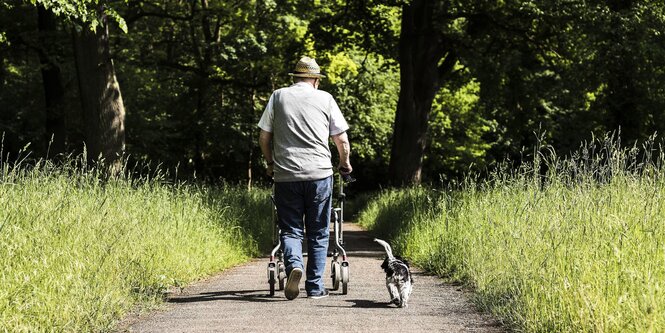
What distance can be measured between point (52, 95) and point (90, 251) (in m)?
25.1

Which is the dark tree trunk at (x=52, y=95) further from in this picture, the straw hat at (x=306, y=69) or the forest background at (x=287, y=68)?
the straw hat at (x=306, y=69)

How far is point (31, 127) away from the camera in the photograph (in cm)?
3491

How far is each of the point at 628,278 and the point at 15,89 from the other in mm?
32526

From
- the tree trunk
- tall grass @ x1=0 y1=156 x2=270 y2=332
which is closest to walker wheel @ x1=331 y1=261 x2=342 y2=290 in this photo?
tall grass @ x1=0 y1=156 x2=270 y2=332

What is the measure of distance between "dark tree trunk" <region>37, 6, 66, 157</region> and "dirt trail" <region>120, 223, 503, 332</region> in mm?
19980

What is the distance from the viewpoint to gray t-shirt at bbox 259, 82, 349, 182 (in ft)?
29.7

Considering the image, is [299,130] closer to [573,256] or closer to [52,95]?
[573,256]

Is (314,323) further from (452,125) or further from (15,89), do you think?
(452,125)

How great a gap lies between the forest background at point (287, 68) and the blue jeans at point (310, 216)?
10.9m

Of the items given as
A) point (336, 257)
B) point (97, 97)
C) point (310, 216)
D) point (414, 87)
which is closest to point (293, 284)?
point (310, 216)

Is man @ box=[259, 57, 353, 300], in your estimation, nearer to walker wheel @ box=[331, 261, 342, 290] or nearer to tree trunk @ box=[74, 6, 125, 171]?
walker wheel @ box=[331, 261, 342, 290]

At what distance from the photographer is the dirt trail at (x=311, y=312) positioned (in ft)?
24.4

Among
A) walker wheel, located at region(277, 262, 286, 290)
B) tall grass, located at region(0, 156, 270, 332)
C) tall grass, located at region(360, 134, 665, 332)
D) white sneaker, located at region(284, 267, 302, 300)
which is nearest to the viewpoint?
tall grass, located at region(360, 134, 665, 332)

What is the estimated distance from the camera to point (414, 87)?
31.0m
